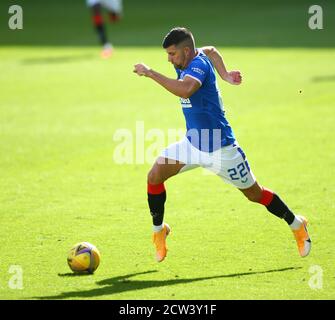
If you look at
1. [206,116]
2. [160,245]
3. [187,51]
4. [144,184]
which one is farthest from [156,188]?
[144,184]

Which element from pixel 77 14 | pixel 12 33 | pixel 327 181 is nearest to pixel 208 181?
pixel 327 181

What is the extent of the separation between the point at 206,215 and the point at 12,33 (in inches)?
888

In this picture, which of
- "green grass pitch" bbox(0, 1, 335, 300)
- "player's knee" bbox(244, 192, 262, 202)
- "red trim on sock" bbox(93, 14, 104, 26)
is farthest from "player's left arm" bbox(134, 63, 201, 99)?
"red trim on sock" bbox(93, 14, 104, 26)

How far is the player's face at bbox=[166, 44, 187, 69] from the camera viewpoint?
29.3ft

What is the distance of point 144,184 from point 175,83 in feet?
15.8

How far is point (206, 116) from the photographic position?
9.08 meters

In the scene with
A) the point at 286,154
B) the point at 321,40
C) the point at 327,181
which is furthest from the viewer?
the point at 321,40

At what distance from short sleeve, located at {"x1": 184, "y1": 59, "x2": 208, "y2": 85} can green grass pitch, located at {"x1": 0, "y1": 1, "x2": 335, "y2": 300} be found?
6.80 feet

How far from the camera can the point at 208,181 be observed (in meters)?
13.6

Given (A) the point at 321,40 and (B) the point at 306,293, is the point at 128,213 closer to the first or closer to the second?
(B) the point at 306,293

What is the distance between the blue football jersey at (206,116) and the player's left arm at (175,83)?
0.89 ft

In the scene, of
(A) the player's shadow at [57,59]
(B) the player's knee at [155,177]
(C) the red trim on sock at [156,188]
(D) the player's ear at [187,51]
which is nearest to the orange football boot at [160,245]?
(C) the red trim on sock at [156,188]

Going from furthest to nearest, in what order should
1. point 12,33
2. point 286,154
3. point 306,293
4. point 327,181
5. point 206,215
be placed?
point 12,33
point 286,154
point 327,181
point 206,215
point 306,293

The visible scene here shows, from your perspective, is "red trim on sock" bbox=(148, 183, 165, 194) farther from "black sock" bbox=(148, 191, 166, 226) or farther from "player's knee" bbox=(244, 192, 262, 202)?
"player's knee" bbox=(244, 192, 262, 202)
